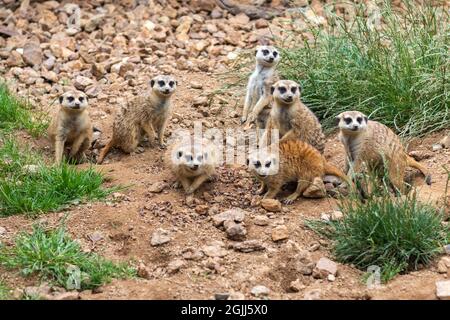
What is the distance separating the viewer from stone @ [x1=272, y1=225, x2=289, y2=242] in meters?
4.16

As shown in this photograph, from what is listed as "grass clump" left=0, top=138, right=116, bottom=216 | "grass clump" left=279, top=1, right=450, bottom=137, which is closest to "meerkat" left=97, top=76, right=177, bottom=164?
"grass clump" left=0, top=138, right=116, bottom=216

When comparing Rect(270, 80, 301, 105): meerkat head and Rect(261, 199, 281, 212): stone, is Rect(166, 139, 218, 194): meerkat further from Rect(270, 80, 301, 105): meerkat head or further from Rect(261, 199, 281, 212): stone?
Rect(270, 80, 301, 105): meerkat head

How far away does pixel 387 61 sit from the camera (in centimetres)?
533

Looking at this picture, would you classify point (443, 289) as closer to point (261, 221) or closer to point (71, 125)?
point (261, 221)

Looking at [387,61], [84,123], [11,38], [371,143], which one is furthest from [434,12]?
[11,38]

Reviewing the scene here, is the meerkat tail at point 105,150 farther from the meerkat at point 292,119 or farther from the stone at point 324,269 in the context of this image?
the stone at point 324,269

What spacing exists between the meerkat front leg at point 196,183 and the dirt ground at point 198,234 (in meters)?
0.04

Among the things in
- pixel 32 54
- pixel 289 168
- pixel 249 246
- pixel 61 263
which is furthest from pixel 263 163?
pixel 32 54

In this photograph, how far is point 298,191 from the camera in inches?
184

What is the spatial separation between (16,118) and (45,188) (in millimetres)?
1177

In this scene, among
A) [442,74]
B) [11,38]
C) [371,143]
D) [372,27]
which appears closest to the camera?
[371,143]

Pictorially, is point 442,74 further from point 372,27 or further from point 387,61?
point 372,27

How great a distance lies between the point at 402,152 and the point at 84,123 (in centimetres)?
207

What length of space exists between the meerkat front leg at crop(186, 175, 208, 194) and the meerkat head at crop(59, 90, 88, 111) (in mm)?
1027
